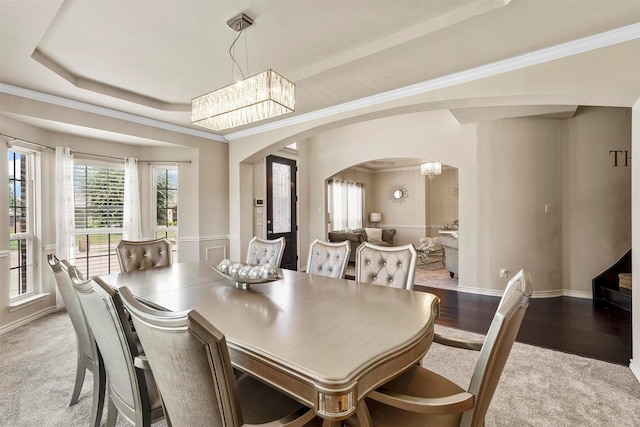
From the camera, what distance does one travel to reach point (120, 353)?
139 cm

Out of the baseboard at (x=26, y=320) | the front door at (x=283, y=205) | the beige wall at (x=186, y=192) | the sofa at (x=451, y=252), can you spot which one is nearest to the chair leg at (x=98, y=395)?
the baseboard at (x=26, y=320)

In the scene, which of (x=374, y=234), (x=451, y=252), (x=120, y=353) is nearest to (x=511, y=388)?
(x=120, y=353)

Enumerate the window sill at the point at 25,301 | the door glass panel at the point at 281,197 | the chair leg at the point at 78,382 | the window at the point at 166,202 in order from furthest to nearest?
the door glass panel at the point at 281,197
the window at the point at 166,202
the window sill at the point at 25,301
the chair leg at the point at 78,382

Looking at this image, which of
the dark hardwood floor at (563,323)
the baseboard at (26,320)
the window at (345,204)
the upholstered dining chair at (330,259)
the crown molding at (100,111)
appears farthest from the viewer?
the window at (345,204)

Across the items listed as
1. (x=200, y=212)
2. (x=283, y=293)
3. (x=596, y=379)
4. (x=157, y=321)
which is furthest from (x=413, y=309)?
(x=200, y=212)

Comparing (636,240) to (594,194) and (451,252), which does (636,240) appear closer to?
(594,194)

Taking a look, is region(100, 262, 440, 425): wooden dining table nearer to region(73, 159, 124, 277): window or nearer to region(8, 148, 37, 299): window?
region(8, 148, 37, 299): window

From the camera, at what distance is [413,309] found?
5.41 ft

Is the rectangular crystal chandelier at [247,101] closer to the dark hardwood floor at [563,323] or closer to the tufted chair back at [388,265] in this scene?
the tufted chair back at [388,265]

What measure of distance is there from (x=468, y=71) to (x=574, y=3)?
3.16ft

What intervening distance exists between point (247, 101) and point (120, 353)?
1.68m

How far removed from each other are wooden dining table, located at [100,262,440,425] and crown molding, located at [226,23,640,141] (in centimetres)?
219

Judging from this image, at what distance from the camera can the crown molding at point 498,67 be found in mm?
2305

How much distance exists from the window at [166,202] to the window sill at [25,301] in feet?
5.08
